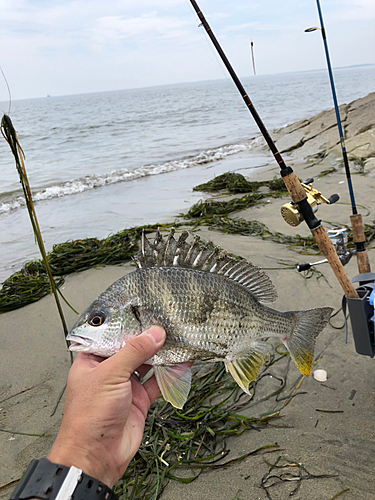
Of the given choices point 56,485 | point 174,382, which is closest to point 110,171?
point 174,382

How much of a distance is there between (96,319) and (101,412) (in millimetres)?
452

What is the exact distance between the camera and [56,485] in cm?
158

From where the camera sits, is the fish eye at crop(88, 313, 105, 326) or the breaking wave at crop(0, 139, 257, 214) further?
the breaking wave at crop(0, 139, 257, 214)

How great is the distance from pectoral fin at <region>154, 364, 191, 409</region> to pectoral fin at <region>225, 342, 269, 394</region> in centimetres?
28

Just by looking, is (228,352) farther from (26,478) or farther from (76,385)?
(26,478)

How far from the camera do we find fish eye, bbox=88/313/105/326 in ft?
6.48

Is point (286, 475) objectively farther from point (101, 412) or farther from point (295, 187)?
point (295, 187)

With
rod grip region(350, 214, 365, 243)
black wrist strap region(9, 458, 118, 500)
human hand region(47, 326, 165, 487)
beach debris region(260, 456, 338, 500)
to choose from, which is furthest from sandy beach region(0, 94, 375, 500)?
rod grip region(350, 214, 365, 243)

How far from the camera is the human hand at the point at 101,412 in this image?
1785mm

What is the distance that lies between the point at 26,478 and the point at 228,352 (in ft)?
3.81

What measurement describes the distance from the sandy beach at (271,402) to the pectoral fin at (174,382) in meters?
0.86

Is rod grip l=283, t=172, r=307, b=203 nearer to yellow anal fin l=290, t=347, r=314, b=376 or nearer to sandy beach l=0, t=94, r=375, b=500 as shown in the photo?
yellow anal fin l=290, t=347, r=314, b=376

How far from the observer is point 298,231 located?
6547 millimetres

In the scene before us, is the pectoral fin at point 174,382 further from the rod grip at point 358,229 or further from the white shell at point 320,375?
the rod grip at point 358,229
